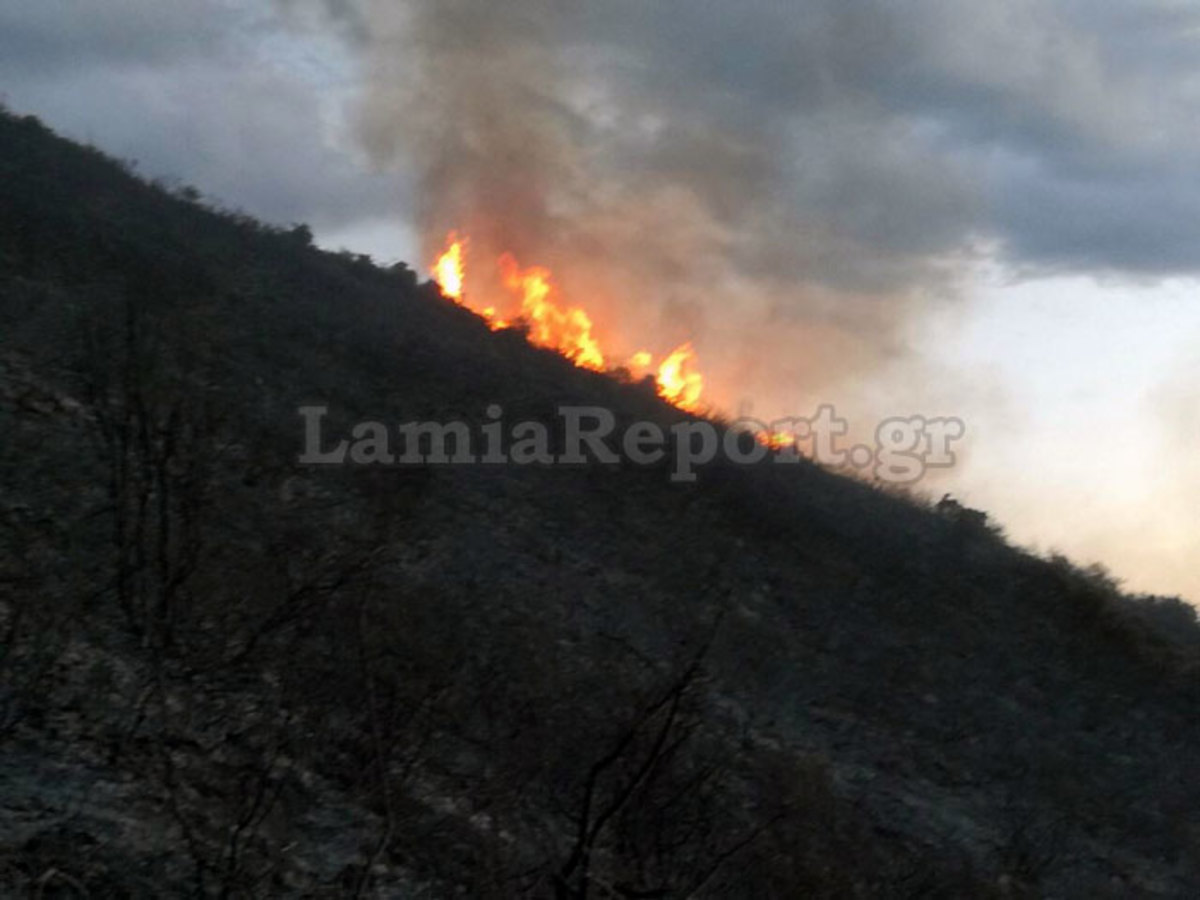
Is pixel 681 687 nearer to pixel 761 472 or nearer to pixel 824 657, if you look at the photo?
pixel 824 657

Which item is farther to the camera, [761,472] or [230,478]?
[761,472]

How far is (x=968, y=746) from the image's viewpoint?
11.5 m

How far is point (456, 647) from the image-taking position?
9047 millimetres

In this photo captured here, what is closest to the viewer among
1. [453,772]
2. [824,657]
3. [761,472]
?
[453,772]

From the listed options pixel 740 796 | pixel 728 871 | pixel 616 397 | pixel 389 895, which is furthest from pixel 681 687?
pixel 616 397

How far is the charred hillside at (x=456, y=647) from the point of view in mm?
6133

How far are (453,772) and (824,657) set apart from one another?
5757 mm

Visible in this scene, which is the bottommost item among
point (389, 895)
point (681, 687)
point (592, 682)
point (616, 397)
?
point (389, 895)

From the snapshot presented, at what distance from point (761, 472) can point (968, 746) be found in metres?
6.54

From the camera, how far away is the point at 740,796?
878 centimetres

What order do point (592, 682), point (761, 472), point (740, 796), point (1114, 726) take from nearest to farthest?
point (740, 796), point (592, 682), point (1114, 726), point (761, 472)

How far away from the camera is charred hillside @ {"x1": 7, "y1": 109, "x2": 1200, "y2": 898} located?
6.13 meters

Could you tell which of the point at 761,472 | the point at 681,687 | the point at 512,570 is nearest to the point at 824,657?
the point at 512,570

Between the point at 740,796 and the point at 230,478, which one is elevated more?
the point at 230,478
